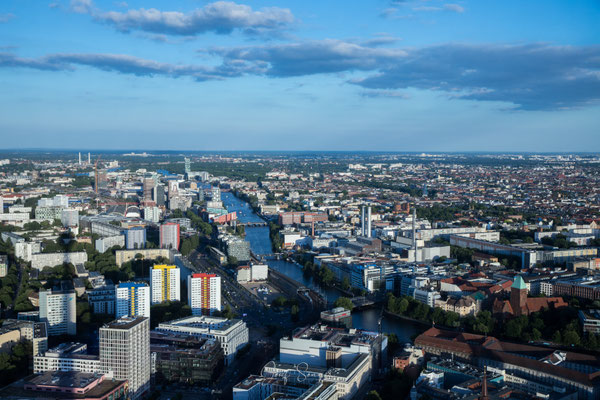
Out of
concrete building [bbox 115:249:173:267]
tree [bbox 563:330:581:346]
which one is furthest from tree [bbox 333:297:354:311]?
concrete building [bbox 115:249:173:267]

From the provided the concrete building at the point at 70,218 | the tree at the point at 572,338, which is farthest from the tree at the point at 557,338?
the concrete building at the point at 70,218

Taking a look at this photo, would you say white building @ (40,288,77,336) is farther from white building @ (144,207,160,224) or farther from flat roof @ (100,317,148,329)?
white building @ (144,207,160,224)

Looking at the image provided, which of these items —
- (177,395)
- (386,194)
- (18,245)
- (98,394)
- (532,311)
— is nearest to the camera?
(98,394)

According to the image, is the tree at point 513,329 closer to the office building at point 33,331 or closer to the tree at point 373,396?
the tree at point 373,396

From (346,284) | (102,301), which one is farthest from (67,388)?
(346,284)

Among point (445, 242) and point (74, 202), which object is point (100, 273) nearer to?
point (445, 242)

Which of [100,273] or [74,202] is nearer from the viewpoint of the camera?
[100,273]

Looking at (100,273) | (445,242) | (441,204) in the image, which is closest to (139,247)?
(100,273)
